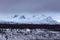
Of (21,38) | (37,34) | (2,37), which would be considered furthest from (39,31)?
(2,37)

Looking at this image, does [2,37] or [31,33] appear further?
[31,33]

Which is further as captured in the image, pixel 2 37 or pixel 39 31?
pixel 39 31

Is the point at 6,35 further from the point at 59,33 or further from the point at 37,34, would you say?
the point at 59,33

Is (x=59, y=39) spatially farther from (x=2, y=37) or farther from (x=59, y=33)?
(x=2, y=37)

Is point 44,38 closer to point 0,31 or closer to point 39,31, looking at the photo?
point 39,31

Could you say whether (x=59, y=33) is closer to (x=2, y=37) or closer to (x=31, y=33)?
(x=31, y=33)

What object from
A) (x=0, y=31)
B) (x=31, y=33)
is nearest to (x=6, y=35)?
(x=0, y=31)

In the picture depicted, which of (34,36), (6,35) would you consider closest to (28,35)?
(34,36)
